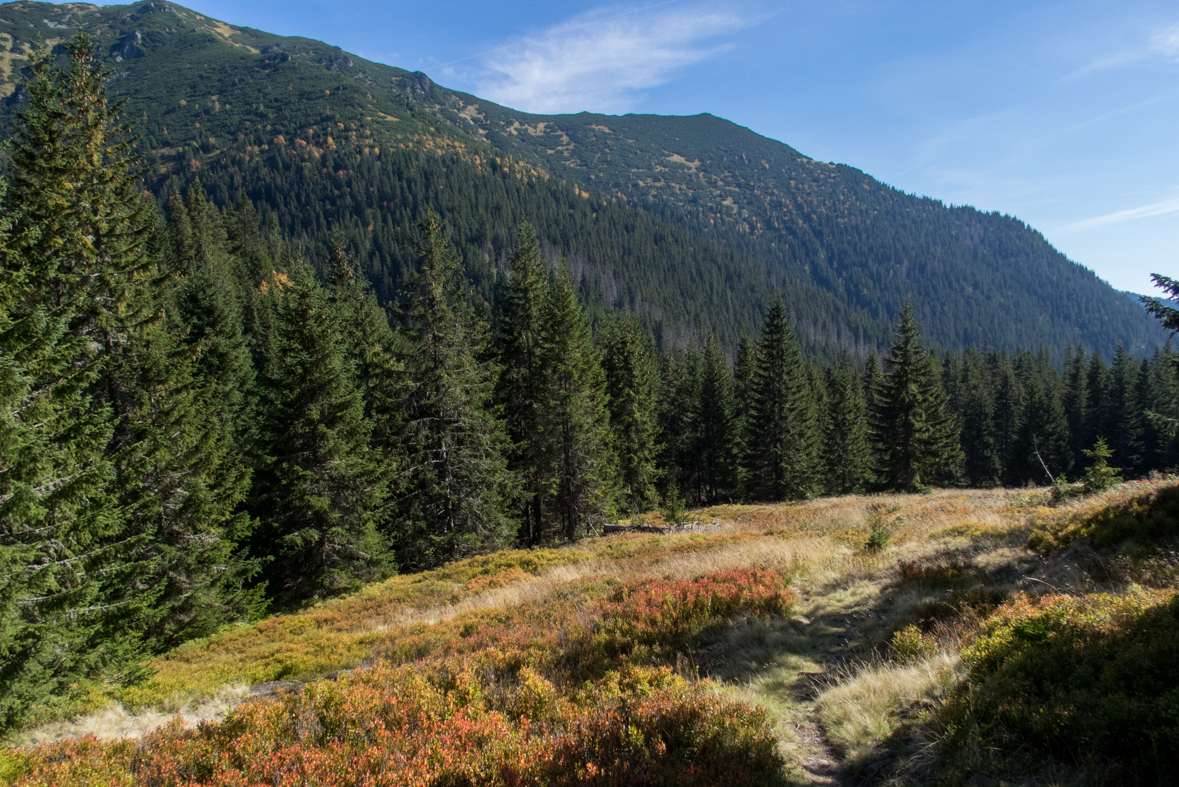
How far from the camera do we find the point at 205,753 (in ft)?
17.6

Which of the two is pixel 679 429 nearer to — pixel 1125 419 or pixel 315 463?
pixel 315 463

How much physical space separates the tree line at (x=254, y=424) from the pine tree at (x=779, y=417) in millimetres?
181

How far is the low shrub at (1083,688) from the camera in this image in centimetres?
338

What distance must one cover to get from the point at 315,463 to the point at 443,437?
510 centimetres

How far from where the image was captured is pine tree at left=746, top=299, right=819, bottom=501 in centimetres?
3978

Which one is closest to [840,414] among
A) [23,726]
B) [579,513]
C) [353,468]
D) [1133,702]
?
[579,513]

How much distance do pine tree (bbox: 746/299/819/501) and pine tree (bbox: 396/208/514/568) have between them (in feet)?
79.7

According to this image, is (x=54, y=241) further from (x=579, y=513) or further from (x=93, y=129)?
(x=579, y=513)

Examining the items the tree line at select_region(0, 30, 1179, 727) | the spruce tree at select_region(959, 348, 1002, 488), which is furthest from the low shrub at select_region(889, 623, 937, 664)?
the spruce tree at select_region(959, 348, 1002, 488)

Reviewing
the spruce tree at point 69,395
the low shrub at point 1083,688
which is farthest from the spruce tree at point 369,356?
the low shrub at point 1083,688

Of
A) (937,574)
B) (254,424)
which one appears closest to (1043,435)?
(937,574)

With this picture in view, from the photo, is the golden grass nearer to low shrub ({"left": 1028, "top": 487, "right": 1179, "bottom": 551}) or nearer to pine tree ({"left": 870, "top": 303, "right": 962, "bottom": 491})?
low shrub ({"left": 1028, "top": 487, "right": 1179, "bottom": 551})

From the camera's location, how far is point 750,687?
20.1 ft

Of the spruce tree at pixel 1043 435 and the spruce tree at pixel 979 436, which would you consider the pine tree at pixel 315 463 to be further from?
the spruce tree at pixel 979 436
